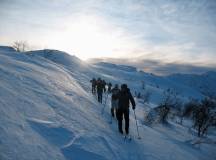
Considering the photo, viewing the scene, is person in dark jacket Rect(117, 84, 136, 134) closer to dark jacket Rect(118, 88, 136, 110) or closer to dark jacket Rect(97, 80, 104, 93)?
dark jacket Rect(118, 88, 136, 110)

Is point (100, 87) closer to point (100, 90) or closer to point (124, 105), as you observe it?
point (100, 90)

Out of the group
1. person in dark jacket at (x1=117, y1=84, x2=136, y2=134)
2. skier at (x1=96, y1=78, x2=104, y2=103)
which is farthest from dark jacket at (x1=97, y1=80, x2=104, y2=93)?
person in dark jacket at (x1=117, y1=84, x2=136, y2=134)

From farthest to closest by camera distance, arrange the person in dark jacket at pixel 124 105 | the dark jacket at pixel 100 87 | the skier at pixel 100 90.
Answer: the dark jacket at pixel 100 87, the skier at pixel 100 90, the person in dark jacket at pixel 124 105

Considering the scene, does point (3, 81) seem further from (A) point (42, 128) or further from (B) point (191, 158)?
(B) point (191, 158)

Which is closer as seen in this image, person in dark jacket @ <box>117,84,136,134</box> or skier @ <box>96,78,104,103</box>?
person in dark jacket @ <box>117,84,136,134</box>

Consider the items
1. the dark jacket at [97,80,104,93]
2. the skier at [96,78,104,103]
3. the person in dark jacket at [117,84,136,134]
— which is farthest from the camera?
the dark jacket at [97,80,104,93]

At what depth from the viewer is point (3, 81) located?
398 inches

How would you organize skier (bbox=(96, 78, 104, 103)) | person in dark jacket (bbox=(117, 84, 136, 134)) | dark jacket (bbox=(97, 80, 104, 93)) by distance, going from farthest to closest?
dark jacket (bbox=(97, 80, 104, 93))
skier (bbox=(96, 78, 104, 103))
person in dark jacket (bbox=(117, 84, 136, 134))

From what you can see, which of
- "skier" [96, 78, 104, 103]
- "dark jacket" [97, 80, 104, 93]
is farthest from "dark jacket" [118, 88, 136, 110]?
"dark jacket" [97, 80, 104, 93]

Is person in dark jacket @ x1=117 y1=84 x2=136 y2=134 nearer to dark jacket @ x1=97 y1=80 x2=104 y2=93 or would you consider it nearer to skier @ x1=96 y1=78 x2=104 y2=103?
skier @ x1=96 y1=78 x2=104 y2=103

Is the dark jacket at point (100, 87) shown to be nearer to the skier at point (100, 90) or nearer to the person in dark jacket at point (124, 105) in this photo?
the skier at point (100, 90)

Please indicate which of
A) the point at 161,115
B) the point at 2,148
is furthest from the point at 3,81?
the point at 161,115

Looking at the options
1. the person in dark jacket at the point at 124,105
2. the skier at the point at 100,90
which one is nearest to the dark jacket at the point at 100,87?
the skier at the point at 100,90

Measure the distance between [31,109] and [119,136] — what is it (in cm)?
317
